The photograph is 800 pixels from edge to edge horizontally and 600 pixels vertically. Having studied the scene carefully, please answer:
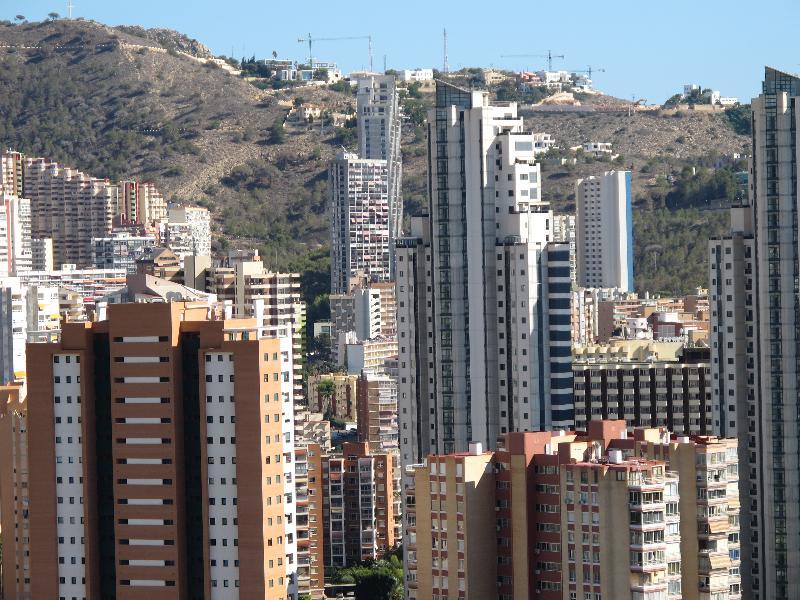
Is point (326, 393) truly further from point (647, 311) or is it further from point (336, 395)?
point (647, 311)

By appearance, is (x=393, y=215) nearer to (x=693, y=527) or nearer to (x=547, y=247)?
(x=547, y=247)

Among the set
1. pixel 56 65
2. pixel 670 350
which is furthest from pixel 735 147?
pixel 670 350

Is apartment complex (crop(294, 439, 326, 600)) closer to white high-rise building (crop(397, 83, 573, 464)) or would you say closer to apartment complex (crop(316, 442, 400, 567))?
apartment complex (crop(316, 442, 400, 567))

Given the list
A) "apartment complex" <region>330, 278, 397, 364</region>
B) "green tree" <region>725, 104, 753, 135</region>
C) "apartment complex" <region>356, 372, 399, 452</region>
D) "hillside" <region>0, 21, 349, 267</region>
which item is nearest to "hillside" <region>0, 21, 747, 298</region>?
"hillside" <region>0, 21, 349, 267</region>

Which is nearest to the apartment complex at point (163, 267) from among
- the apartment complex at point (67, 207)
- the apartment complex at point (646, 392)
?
the apartment complex at point (646, 392)

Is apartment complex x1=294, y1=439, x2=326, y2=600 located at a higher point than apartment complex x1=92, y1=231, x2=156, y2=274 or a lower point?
lower

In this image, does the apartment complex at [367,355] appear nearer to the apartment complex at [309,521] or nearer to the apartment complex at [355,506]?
the apartment complex at [355,506]
